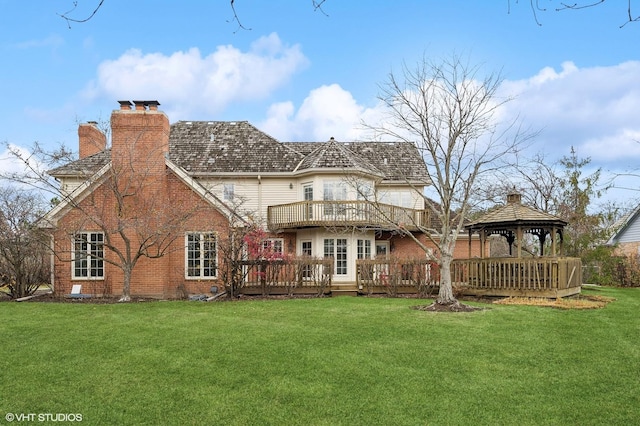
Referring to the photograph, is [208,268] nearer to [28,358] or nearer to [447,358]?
[28,358]

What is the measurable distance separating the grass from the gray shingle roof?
14.7 metres

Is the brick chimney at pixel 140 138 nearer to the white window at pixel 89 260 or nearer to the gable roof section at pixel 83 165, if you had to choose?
the white window at pixel 89 260

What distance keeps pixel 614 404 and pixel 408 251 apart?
22.2 meters

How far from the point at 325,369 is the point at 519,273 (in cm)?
1214

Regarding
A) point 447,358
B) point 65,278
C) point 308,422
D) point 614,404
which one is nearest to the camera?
point 308,422

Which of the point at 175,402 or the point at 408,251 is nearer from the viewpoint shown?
the point at 175,402

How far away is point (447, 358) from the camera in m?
9.01

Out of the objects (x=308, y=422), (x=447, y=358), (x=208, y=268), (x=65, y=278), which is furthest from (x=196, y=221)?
(x=308, y=422)

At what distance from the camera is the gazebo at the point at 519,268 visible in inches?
717

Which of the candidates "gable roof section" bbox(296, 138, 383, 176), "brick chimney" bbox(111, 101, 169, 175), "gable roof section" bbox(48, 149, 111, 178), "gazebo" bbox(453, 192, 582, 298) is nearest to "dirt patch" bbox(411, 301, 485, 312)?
"gazebo" bbox(453, 192, 582, 298)

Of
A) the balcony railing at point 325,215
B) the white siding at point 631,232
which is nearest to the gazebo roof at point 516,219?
the balcony railing at point 325,215

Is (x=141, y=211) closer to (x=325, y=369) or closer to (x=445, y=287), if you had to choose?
(x=445, y=287)

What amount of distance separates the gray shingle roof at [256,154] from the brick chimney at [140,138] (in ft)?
18.2

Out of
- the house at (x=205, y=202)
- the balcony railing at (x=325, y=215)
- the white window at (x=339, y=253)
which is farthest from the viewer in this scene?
the white window at (x=339, y=253)
